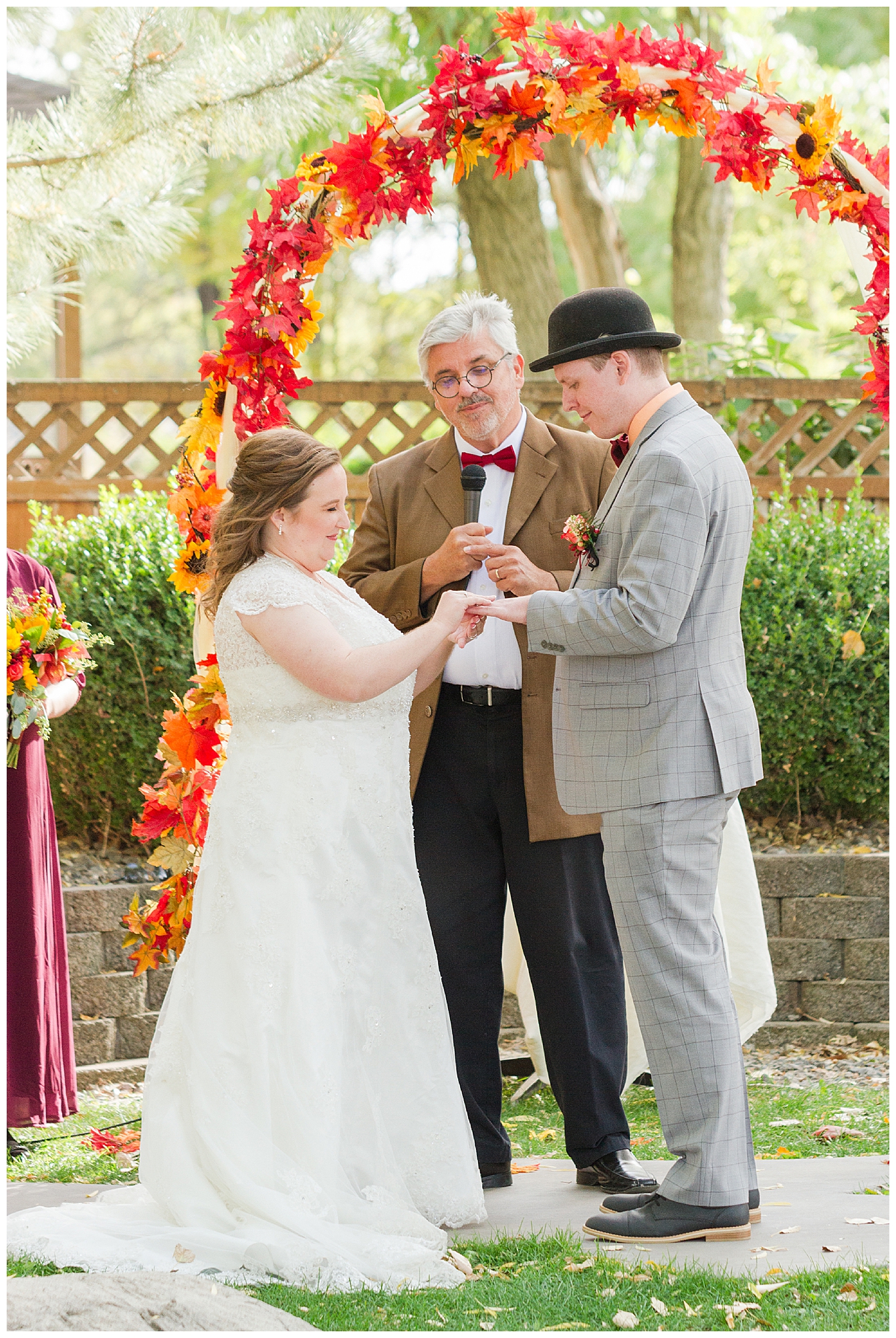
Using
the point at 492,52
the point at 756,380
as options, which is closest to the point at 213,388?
the point at 756,380

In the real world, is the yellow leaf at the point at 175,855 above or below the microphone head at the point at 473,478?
below

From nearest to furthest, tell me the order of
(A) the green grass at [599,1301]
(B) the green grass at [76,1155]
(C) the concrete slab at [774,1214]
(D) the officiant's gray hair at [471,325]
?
(A) the green grass at [599,1301] → (C) the concrete slab at [774,1214] → (D) the officiant's gray hair at [471,325] → (B) the green grass at [76,1155]

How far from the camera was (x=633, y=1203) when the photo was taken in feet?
11.3

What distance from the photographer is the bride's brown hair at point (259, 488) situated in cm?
349

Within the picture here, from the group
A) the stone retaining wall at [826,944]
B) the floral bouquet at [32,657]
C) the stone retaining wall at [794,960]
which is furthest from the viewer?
the stone retaining wall at [826,944]

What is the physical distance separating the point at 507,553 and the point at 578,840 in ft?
2.90

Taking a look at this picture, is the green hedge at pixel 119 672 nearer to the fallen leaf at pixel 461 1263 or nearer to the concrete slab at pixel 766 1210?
the concrete slab at pixel 766 1210

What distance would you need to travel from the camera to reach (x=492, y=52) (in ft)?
31.0

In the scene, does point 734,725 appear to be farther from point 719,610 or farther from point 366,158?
point 366,158

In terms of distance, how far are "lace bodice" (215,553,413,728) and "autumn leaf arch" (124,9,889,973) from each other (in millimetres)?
754

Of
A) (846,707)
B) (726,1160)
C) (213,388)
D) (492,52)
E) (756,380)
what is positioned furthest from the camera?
(492,52)

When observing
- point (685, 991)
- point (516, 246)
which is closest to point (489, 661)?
point (685, 991)

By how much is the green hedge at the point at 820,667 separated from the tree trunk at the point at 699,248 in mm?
5765

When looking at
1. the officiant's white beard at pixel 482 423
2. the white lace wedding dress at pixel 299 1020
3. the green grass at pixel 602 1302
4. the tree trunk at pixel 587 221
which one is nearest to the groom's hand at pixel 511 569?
the white lace wedding dress at pixel 299 1020
